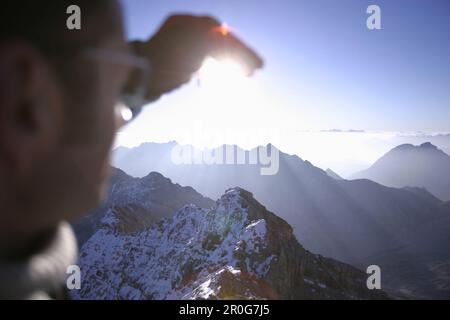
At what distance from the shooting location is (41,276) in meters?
0.85

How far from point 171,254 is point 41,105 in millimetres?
73944

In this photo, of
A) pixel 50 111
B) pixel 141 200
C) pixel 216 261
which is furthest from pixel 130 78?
pixel 141 200

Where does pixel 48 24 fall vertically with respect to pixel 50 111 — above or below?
above

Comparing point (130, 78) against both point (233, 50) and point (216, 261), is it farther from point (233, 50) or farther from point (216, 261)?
point (216, 261)

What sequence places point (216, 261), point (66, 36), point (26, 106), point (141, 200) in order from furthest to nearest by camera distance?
point (141, 200) < point (216, 261) < point (66, 36) < point (26, 106)

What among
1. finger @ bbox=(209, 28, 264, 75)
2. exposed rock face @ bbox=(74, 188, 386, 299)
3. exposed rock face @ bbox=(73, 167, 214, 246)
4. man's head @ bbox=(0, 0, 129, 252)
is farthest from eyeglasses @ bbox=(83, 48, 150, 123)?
exposed rock face @ bbox=(73, 167, 214, 246)

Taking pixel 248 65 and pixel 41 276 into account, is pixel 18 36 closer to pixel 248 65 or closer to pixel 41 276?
pixel 41 276

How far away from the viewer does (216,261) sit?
171 feet

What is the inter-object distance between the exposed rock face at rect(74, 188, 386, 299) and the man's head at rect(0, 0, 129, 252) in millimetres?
28094

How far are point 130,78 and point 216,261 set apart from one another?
53581 mm

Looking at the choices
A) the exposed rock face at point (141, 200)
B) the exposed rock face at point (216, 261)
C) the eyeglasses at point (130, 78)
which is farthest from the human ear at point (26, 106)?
the exposed rock face at point (141, 200)

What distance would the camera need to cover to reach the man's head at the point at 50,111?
783mm

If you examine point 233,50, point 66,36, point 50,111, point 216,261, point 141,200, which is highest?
point 233,50
